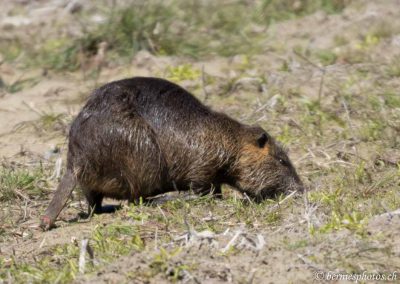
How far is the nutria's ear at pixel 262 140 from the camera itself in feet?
18.5

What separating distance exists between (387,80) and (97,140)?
3139 mm

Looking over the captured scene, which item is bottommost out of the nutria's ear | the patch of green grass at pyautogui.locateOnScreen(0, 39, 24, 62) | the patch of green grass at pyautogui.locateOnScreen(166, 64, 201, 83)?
the patch of green grass at pyautogui.locateOnScreen(0, 39, 24, 62)

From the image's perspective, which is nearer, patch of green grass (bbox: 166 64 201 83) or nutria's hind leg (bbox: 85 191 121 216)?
nutria's hind leg (bbox: 85 191 121 216)

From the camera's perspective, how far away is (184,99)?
5438mm

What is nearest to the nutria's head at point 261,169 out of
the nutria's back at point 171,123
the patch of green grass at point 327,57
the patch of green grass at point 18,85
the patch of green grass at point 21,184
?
the nutria's back at point 171,123

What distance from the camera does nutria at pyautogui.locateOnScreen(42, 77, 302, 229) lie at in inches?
200

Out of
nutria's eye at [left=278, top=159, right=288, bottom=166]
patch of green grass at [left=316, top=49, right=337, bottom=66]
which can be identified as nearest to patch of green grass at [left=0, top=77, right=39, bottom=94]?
patch of green grass at [left=316, top=49, right=337, bottom=66]

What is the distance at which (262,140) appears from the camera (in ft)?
18.6

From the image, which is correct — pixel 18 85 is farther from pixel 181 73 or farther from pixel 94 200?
pixel 94 200

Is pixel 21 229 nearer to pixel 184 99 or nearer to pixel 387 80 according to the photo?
pixel 184 99

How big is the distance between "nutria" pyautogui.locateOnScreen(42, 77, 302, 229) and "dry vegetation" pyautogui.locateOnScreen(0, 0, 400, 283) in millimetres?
213

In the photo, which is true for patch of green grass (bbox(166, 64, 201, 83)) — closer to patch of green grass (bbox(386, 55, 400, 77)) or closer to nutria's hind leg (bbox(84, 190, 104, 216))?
patch of green grass (bbox(386, 55, 400, 77))

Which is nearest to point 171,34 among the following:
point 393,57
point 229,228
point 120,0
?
point 120,0

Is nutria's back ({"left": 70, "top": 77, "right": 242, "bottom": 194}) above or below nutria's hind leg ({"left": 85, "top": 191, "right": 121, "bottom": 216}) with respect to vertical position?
above
